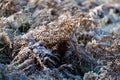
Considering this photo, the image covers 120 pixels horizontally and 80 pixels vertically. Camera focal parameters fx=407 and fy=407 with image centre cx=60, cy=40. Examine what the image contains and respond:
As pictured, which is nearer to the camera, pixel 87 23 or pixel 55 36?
→ pixel 55 36

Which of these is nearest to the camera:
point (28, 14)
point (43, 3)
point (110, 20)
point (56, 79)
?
point (56, 79)


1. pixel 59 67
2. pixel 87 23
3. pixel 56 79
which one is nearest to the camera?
pixel 56 79

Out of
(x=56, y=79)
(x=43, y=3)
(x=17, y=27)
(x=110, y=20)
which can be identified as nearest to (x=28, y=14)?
(x=17, y=27)

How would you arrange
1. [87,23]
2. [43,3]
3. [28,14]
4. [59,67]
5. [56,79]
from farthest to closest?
1. [43,3]
2. [28,14]
3. [87,23]
4. [59,67]
5. [56,79]

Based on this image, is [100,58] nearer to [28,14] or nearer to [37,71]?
[37,71]

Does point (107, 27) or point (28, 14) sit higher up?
point (28, 14)

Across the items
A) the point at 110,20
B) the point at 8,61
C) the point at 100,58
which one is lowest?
the point at 110,20

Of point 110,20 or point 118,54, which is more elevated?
point 118,54

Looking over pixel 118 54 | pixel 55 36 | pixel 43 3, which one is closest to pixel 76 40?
pixel 55 36

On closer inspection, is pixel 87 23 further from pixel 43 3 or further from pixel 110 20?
pixel 110 20
